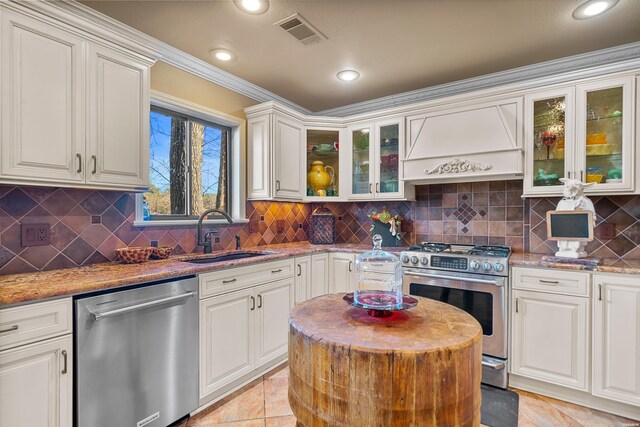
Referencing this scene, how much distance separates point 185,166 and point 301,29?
1.47m

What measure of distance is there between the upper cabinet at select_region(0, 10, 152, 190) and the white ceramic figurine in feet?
9.75

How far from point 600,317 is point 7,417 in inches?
126

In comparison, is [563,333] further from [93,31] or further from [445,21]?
[93,31]

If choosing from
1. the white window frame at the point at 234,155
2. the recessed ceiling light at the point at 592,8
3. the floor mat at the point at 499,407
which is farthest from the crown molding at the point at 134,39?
the floor mat at the point at 499,407

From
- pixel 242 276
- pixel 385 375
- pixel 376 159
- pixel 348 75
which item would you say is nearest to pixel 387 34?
pixel 348 75

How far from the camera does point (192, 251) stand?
2.78 meters

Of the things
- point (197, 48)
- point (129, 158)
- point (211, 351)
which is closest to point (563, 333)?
point (211, 351)

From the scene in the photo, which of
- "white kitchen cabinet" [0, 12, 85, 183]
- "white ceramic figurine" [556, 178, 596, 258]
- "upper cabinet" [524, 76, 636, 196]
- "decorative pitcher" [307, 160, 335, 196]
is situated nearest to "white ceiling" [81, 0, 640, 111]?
"upper cabinet" [524, 76, 636, 196]

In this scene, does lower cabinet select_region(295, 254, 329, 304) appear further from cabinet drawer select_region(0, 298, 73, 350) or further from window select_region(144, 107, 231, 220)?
cabinet drawer select_region(0, 298, 73, 350)

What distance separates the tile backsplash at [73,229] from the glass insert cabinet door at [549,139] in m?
2.84

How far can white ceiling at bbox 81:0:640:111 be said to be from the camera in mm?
2018

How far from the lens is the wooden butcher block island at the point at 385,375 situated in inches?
38.1

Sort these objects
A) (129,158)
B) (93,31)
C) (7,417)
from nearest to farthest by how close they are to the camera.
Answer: (7,417) → (93,31) → (129,158)

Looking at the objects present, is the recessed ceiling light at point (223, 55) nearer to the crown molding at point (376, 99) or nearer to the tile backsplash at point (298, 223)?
the crown molding at point (376, 99)
